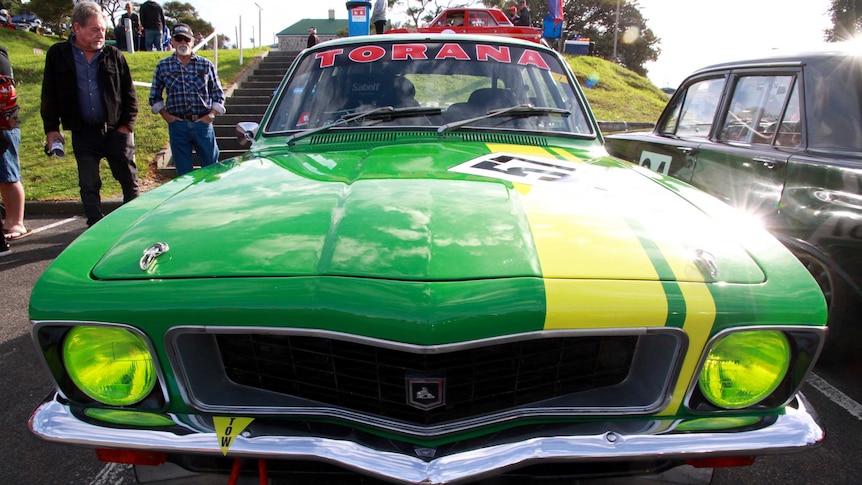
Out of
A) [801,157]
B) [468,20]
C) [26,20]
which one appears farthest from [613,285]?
[26,20]

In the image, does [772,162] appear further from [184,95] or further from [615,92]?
[615,92]

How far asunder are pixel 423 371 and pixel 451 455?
185 millimetres

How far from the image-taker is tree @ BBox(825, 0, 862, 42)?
30.3 m

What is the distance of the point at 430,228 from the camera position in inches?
52.7

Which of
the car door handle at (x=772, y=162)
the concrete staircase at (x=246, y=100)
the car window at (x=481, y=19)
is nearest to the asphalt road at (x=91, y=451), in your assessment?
the car door handle at (x=772, y=162)

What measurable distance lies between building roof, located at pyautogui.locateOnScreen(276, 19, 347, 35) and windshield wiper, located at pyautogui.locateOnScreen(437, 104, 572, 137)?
5074cm

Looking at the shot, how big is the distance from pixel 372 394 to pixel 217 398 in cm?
37

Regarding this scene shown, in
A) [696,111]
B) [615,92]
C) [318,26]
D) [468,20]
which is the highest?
[318,26]

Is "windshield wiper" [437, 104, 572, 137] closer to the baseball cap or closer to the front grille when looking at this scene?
the front grille

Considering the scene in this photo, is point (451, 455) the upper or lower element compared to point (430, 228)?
lower

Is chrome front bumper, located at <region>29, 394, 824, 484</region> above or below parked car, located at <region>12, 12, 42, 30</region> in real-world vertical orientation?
below

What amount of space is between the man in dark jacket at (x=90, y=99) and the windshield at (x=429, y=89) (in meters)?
2.41

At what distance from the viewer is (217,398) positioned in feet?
4.19

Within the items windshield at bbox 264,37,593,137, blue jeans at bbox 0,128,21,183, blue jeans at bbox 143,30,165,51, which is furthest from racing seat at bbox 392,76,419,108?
blue jeans at bbox 143,30,165,51
